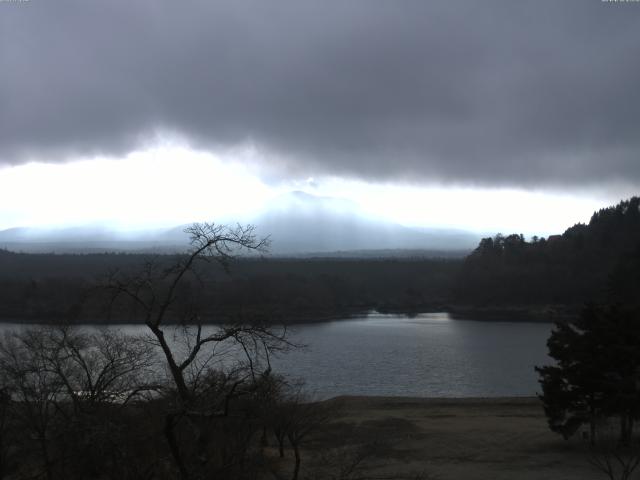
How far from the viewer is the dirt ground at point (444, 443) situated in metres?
14.7

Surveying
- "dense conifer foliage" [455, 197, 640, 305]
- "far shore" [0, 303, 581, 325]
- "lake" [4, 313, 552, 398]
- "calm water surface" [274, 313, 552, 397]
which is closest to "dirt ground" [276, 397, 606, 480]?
"lake" [4, 313, 552, 398]

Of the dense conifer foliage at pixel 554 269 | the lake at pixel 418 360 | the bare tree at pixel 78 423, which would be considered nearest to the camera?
the bare tree at pixel 78 423

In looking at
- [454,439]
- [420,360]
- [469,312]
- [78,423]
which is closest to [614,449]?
[454,439]

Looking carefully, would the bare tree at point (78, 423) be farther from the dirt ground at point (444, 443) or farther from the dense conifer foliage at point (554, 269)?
the dense conifer foliage at point (554, 269)

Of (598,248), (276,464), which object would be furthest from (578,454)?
(598,248)

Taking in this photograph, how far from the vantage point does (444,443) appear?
18.2 meters

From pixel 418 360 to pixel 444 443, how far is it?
16699 mm

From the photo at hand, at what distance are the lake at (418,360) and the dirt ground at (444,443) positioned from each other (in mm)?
2698

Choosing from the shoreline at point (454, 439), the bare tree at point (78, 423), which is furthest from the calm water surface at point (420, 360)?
the bare tree at point (78, 423)

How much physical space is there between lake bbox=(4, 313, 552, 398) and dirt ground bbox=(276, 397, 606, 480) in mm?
2698

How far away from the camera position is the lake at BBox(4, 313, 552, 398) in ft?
91.4

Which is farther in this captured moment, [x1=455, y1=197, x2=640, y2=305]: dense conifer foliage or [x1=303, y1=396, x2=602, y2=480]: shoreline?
[x1=455, y1=197, x2=640, y2=305]: dense conifer foliage

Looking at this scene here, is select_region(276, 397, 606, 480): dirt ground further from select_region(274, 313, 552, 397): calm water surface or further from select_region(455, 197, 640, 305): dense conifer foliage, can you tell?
select_region(455, 197, 640, 305): dense conifer foliage

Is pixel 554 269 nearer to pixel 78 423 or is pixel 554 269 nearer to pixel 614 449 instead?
pixel 614 449
